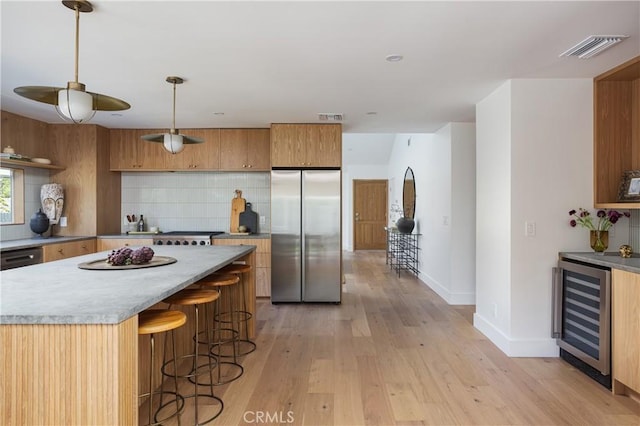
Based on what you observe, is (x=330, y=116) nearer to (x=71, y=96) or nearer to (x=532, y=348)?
(x=71, y=96)

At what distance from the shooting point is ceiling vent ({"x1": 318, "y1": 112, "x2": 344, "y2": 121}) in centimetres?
443

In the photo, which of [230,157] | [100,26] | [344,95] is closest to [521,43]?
[344,95]

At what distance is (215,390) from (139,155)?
389 cm

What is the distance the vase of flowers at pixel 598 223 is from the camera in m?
3.11

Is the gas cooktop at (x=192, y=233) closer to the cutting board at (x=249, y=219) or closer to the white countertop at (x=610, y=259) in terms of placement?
the cutting board at (x=249, y=219)

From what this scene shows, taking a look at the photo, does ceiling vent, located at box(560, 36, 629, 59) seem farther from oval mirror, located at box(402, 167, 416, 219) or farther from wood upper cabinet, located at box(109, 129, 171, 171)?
wood upper cabinet, located at box(109, 129, 171, 171)

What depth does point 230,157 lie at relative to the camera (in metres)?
5.38

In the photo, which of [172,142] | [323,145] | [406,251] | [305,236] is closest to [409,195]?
[406,251]

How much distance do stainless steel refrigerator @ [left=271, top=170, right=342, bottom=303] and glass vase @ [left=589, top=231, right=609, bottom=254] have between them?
2740 millimetres

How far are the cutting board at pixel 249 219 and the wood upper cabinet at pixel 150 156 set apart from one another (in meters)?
0.77

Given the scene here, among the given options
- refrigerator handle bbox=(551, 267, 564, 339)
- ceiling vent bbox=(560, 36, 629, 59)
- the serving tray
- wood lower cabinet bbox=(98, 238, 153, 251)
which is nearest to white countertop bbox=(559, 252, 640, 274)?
refrigerator handle bbox=(551, 267, 564, 339)

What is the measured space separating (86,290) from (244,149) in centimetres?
385

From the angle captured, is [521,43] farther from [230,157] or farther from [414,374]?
[230,157]

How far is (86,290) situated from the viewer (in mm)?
1741
